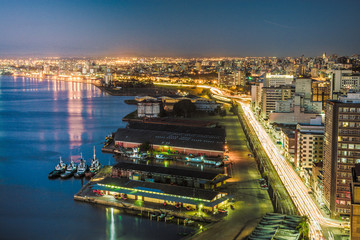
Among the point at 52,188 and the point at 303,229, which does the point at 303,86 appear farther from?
the point at 303,229

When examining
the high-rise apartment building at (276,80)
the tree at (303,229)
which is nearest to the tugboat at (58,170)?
the tree at (303,229)

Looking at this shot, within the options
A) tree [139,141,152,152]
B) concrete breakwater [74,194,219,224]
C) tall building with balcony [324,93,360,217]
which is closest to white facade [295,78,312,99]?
tree [139,141,152,152]

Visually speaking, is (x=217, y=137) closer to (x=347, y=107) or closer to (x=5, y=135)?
(x=347, y=107)

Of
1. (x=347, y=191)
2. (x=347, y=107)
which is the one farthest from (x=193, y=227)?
(x=347, y=107)

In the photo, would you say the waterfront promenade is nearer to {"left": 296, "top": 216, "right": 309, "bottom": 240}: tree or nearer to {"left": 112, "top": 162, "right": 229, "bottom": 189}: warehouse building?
{"left": 112, "top": 162, "right": 229, "bottom": 189}: warehouse building

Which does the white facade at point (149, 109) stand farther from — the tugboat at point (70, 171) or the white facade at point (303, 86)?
the tugboat at point (70, 171)
